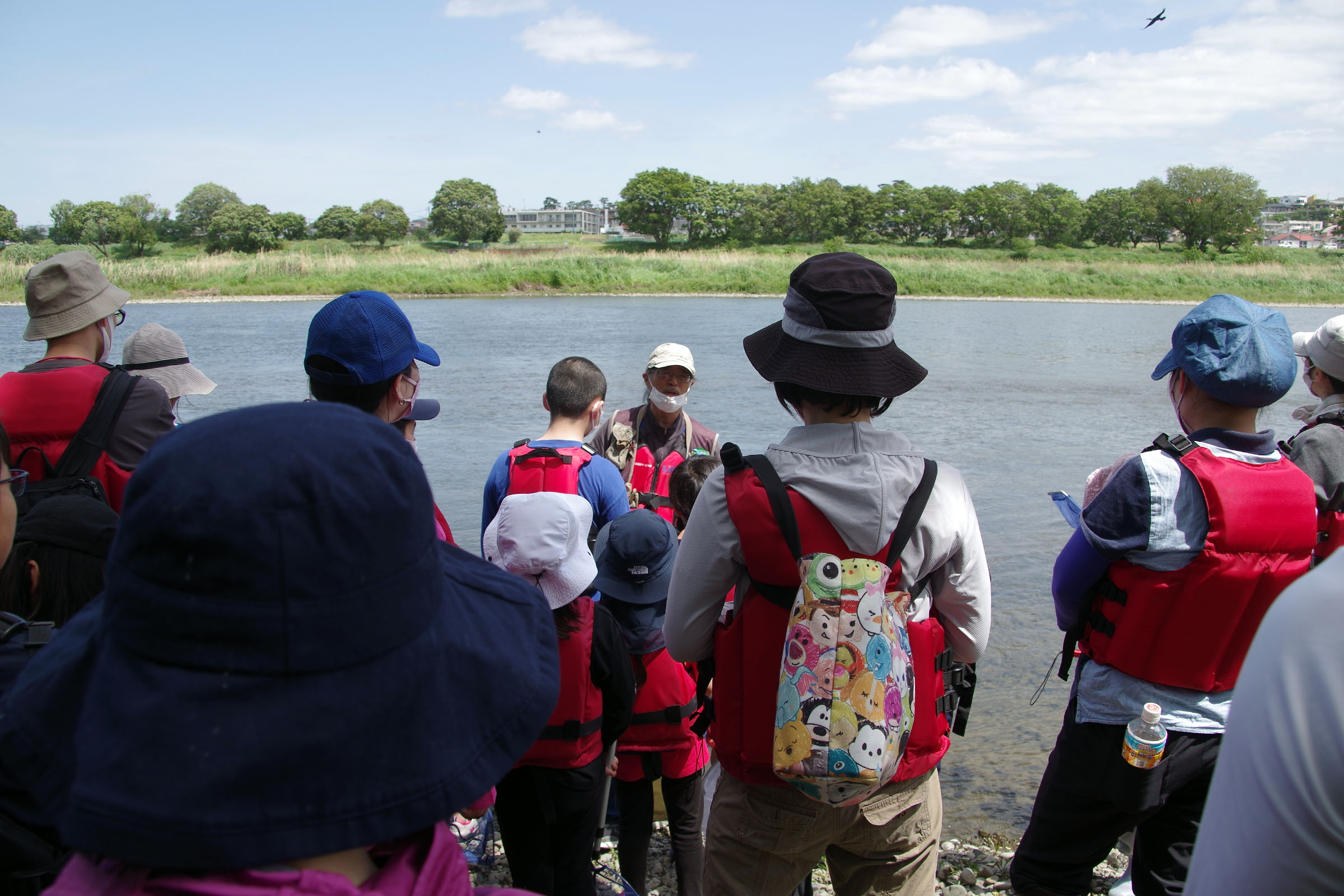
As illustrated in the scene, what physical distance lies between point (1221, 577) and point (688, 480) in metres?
2.22

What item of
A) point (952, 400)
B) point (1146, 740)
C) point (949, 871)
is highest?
point (1146, 740)

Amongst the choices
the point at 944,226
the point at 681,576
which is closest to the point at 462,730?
the point at 681,576

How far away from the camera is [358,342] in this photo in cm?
260

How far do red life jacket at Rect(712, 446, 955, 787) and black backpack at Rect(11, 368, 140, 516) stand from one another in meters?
2.26

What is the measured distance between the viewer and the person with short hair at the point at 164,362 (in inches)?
169

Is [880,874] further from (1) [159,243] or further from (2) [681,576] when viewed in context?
(1) [159,243]

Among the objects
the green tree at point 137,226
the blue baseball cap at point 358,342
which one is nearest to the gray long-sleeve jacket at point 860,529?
the blue baseball cap at point 358,342

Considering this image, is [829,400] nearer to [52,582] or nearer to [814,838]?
[814,838]

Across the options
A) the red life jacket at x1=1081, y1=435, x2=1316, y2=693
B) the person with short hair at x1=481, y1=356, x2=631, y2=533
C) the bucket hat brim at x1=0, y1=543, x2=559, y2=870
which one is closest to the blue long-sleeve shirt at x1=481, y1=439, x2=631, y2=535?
the person with short hair at x1=481, y1=356, x2=631, y2=533

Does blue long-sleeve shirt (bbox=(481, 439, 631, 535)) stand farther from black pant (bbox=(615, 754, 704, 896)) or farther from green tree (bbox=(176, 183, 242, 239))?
green tree (bbox=(176, 183, 242, 239))

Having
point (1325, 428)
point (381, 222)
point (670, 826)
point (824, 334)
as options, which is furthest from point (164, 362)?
point (381, 222)

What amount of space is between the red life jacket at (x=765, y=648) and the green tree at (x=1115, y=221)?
3285 inches

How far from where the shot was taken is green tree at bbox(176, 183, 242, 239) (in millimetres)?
70562

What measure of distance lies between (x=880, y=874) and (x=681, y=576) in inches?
38.5
